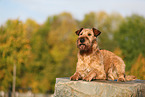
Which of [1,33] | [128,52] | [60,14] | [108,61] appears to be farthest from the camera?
[60,14]

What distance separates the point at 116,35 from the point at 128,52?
3197 millimetres

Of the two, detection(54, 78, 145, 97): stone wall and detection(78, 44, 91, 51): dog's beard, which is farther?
detection(78, 44, 91, 51): dog's beard

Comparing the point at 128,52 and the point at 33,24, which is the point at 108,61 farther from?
the point at 33,24

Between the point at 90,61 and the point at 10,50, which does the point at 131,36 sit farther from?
the point at 90,61

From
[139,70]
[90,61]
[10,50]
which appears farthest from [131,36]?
[90,61]

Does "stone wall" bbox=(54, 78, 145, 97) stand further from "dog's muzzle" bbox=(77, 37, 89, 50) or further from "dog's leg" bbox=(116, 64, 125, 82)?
"dog's muzzle" bbox=(77, 37, 89, 50)

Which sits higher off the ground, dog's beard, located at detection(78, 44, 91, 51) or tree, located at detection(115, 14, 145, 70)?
tree, located at detection(115, 14, 145, 70)

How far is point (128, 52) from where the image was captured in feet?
96.8

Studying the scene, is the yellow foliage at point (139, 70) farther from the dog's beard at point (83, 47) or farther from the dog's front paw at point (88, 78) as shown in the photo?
the dog's beard at point (83, 47)

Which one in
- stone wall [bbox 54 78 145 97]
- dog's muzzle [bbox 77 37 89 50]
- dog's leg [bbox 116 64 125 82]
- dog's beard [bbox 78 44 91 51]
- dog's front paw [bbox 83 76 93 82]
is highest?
dog's muzzle [bbox 77 37 89 50]

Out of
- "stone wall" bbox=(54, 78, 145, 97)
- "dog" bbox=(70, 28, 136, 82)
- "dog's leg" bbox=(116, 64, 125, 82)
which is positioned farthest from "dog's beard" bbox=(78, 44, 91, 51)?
"dog's leg" bbox=(116, 64, 125, 82)

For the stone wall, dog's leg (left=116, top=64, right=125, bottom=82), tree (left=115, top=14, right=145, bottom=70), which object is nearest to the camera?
the stone wall

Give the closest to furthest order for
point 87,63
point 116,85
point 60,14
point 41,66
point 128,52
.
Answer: point 116,85
point 87,63
point 128,52
point 41,66
point 60,14

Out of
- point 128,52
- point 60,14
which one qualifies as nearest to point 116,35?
point 128,52
